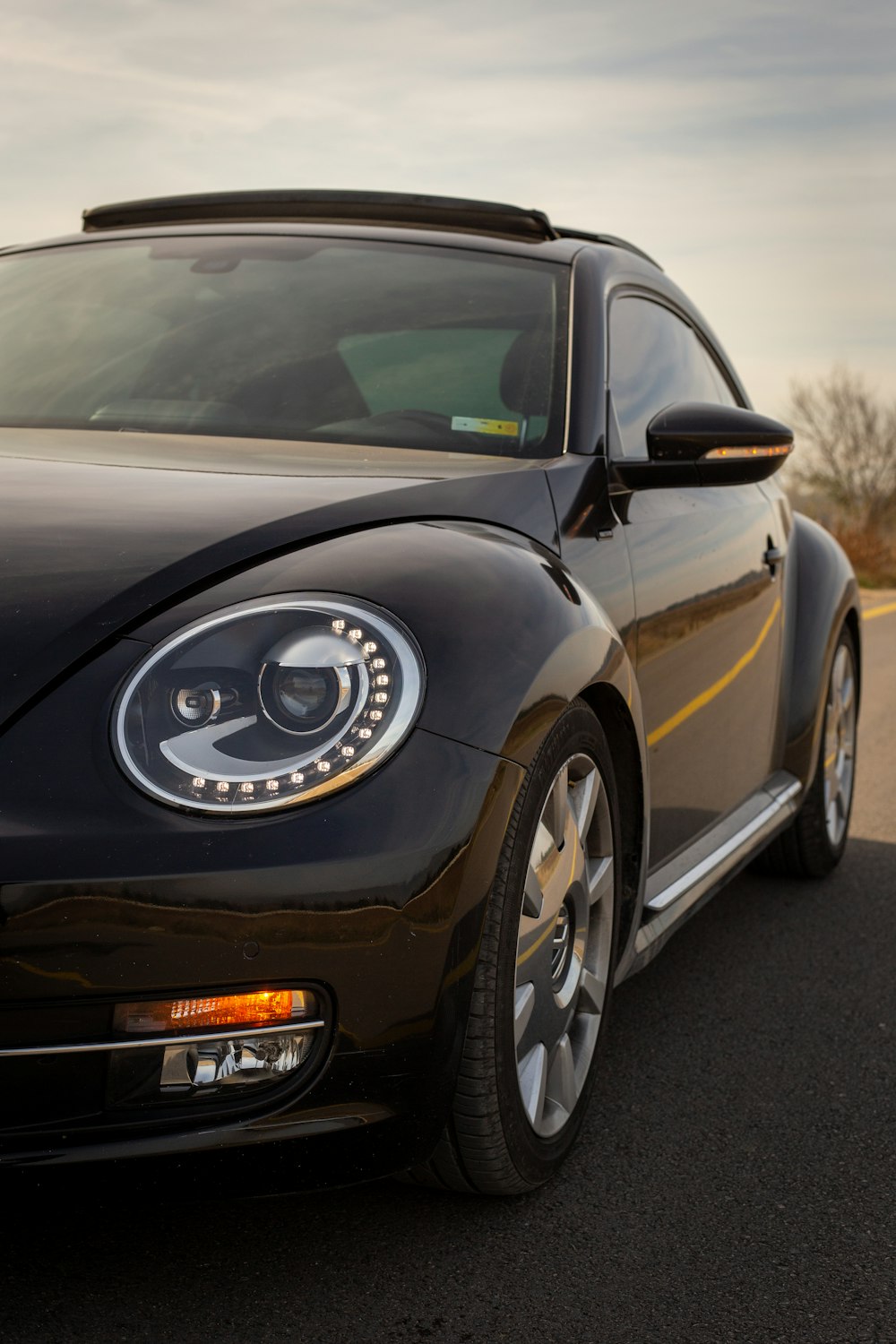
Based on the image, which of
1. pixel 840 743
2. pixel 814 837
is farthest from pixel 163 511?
pixel 840 743

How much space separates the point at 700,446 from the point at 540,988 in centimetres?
116

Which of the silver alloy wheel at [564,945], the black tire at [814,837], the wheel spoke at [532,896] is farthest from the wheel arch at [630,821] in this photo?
the black tire at [814,837]

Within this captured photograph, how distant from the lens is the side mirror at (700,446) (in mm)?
2951

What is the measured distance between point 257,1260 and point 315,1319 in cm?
17

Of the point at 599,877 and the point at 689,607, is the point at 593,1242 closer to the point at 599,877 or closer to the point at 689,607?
the point at 599,877

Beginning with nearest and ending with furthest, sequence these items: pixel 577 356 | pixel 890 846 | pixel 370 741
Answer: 1. pixel 370 741
2. pixel 577 356
3. pixel 890 846

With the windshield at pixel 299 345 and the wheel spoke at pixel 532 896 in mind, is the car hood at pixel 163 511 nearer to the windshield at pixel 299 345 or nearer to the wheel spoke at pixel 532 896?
Result: the windshield at pixel 299 345

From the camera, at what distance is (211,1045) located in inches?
72.1

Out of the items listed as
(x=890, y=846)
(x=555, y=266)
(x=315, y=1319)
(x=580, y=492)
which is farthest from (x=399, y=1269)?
(x=890, y=846)

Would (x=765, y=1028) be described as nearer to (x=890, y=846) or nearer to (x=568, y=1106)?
(x=568, y=1106)

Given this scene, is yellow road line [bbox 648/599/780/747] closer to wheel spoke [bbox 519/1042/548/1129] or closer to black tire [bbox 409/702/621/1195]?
black tire [bbox 409/702/621/1195]

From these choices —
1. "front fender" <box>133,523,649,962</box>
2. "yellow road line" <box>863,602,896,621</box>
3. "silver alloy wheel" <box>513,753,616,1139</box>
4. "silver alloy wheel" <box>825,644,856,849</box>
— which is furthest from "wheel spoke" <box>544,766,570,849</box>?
"yellow road line" <box>863,602,896,621</box>

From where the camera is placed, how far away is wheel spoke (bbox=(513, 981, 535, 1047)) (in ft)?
7.32

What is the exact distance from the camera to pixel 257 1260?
214cm
